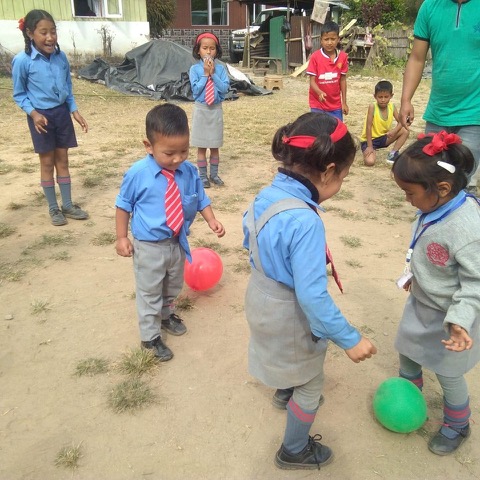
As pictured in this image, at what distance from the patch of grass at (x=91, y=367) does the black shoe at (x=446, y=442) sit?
176cm

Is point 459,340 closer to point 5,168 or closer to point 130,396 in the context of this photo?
point 130,396

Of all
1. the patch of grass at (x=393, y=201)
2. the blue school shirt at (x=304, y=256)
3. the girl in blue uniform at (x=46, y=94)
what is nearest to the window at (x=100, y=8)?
the girl in blue uniform at (x=46, y=94)

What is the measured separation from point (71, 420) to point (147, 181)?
1277mm

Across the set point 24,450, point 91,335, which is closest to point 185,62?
point 91,335

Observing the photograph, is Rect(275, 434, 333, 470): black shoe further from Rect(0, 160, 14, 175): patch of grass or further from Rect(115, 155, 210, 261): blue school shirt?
Rect(0, 160, 14, 175): patch of grass

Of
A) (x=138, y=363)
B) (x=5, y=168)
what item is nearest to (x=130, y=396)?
(x=138, y=363)

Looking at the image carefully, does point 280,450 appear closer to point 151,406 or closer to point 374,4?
point 151,406

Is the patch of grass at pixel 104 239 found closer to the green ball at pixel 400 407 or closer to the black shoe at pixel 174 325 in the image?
the black shoe at pixel 174 325

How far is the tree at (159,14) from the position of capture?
1883 cm

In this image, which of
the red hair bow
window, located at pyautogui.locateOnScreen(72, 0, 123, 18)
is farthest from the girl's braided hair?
window, located at pyautogui.locateOnScreen(72, 0, 123, 18)

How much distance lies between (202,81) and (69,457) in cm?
432

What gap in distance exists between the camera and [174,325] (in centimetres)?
316

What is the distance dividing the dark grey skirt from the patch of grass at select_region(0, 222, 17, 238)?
222 cm

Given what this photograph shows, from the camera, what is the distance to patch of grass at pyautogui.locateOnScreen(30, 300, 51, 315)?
3363mm
